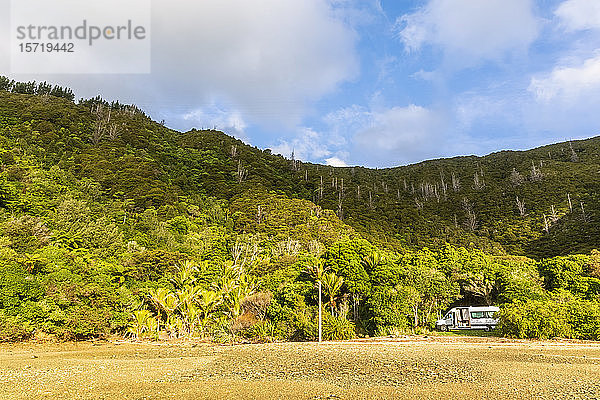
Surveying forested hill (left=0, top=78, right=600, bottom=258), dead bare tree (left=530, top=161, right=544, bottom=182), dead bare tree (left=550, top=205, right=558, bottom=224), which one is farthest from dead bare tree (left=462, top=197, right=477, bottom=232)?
dead bare tree (left=530, top=161, right=544, bottom=182)

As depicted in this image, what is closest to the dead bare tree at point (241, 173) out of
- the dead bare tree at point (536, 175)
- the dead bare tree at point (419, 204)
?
the dead bare tree at point (419, 204)

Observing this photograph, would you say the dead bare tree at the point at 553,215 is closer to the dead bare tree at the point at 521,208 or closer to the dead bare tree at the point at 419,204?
the dead bare tree at the point at 521,208

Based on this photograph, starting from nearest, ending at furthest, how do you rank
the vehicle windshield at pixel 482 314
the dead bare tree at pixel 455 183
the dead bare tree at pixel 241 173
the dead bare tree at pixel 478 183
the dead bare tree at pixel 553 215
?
the vehicle windshield at pixel 482 314, the dead bare tree at pixel 553 215, the dead bare tree at pixel 241 173, the dead bare tree at pixel 478 183, the dead bare tree at pixel 455 183

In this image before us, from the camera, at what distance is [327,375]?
10656 millimetres

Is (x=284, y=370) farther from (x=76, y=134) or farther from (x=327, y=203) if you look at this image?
(x=76, y=134)

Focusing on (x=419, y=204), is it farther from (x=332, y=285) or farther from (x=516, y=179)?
(x=332, y=285)

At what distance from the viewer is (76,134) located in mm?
61281

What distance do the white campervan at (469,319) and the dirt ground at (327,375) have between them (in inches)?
442

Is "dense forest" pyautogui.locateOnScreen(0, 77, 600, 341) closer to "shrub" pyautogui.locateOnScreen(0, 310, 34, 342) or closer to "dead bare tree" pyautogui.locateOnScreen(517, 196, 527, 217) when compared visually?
"shrub" pyautogui.locateOnScreen(0, 310, 34, 342)

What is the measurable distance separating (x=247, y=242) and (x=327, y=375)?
28175 millimetres

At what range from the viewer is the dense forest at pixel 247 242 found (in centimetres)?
2264

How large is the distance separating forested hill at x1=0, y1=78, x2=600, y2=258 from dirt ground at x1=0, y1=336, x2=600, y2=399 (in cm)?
2705

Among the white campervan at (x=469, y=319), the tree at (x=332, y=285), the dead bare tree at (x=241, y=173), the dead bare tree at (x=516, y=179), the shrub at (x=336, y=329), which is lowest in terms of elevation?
the white campervan at (x=469, y=319)

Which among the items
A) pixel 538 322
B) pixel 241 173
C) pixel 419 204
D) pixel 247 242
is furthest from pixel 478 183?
pixel 538 322
